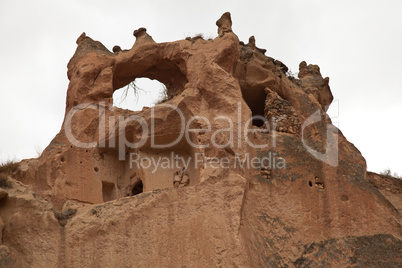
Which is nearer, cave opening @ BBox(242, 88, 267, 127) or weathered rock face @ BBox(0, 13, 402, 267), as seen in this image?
weathered rock face @ BBox(0, 13, 402, 267)

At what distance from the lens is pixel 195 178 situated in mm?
13758

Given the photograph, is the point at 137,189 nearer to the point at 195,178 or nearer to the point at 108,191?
the point at 108,191

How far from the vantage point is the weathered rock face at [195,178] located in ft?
39.9

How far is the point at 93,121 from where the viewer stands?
14.7 metres

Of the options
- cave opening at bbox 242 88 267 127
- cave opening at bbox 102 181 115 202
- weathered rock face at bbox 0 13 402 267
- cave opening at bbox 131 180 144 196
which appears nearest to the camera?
weathered rock face at bbox 0 13 402 267

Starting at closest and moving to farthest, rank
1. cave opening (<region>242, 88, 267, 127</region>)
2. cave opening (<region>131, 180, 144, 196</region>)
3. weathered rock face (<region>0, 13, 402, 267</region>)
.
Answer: weathered rock face (<region>0, 13, 402, 267</region>)
cave opening (<region>131, 180, 144, 196</region>)
cave opening (<region>242, 88, 267, 127</region>)

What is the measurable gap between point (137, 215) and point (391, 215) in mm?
4962

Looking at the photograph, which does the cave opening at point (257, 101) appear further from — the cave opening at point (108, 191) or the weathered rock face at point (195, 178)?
the cave opening at point (108, 191)

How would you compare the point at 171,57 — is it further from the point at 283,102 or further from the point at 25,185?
the point at 25,185

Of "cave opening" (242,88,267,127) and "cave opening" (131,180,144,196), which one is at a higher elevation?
"cave opening" (242,88,267,127)

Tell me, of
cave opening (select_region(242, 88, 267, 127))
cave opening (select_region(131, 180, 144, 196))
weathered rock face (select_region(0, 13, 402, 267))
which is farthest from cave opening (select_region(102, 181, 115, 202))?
cave opening (select_region(242, 88, 267, 127))

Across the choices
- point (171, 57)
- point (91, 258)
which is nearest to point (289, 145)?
point (171, 57)

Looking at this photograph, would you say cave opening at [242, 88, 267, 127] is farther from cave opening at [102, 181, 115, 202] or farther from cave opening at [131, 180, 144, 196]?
cave opening at [102, 181, 115, 202]

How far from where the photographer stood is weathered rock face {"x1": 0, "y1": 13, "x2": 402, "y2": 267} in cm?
1216
